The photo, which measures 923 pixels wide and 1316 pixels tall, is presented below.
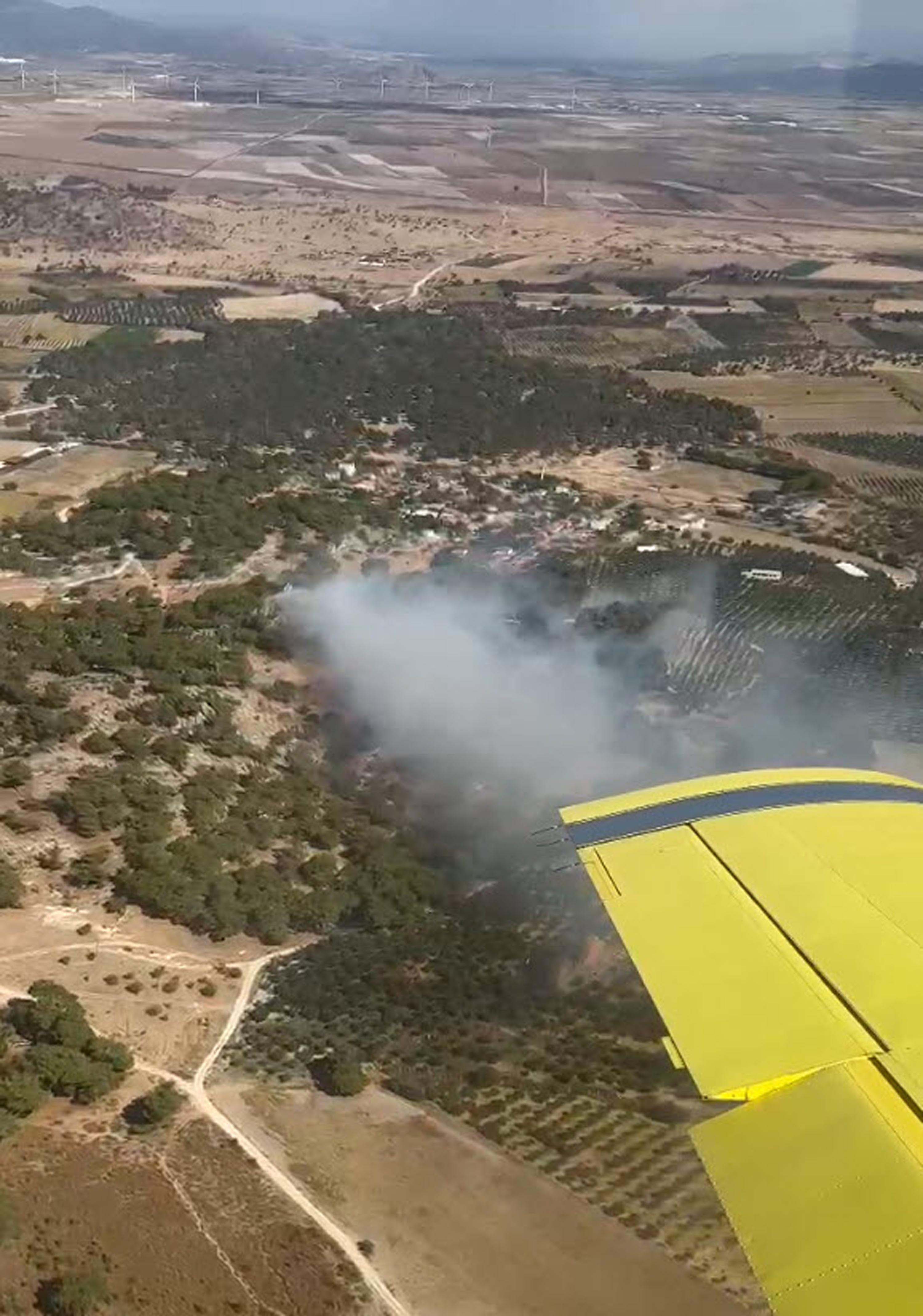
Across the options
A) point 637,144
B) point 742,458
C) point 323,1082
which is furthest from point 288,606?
point 637,144

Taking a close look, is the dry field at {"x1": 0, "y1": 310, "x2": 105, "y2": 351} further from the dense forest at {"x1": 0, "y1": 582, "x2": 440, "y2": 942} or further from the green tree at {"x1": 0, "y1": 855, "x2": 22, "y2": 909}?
the green tree at {"x1": 0, "y1": 855, "x2": 22, "y2": 909}

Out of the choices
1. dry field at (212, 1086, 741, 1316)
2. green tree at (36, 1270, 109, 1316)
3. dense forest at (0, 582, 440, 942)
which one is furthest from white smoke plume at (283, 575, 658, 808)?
green tree at (36, 1270, 109, 1316)

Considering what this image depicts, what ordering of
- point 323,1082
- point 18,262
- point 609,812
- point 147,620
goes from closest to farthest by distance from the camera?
point 609,812, point 323,1082, point 147,620, point 18,262

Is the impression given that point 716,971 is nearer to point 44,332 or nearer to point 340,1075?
point 340,1075

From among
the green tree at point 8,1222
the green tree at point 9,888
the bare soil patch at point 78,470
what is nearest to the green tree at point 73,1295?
the green tree at point 8,1222

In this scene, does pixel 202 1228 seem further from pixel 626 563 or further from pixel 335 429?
pixel 335 429

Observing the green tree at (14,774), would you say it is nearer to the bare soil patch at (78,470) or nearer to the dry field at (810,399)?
the bare soil patch at (78,470)
